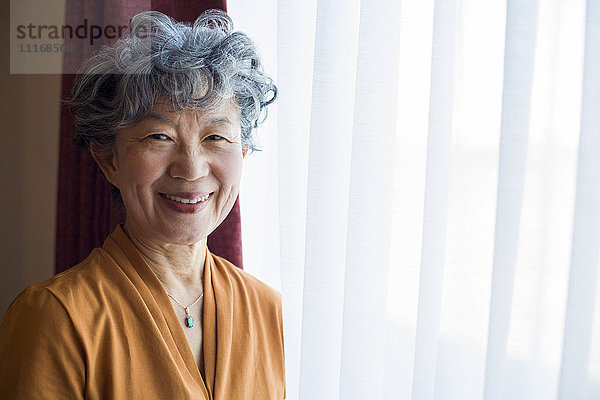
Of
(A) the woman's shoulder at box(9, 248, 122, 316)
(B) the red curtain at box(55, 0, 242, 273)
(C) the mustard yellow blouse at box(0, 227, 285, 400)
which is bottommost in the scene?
(C) the mustard yellow blouse at box(0, 227, 285, 400)

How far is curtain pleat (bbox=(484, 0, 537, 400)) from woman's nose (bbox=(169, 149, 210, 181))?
22.4 inches

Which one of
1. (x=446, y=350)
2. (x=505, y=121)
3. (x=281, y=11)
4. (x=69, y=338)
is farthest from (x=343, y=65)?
(x=69, y=338)

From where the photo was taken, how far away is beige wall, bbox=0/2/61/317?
5.35 ft

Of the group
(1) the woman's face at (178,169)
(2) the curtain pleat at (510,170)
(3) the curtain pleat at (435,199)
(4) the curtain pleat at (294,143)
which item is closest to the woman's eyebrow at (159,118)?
(1) the woman's face at (178,169)

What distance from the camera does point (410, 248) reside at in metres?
1.02

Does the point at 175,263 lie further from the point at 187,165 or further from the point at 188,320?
the point at 187,165

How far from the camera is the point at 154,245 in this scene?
115cm

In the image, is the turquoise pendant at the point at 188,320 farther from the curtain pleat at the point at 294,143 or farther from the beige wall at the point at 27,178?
the beige wall at the point at 27,178

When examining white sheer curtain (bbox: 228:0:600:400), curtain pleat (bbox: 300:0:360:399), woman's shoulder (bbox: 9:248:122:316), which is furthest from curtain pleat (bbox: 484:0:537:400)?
woman's shoulder (bbox: 9:248:122:316)

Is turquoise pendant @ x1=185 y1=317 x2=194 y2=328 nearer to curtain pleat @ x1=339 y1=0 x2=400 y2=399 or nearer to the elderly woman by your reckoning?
the elderly woman

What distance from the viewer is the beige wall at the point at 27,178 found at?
163 cm

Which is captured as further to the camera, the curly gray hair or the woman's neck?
the woman's neck

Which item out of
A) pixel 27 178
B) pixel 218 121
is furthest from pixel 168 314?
pixel 27 178

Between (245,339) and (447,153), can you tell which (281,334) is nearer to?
(245,339)
